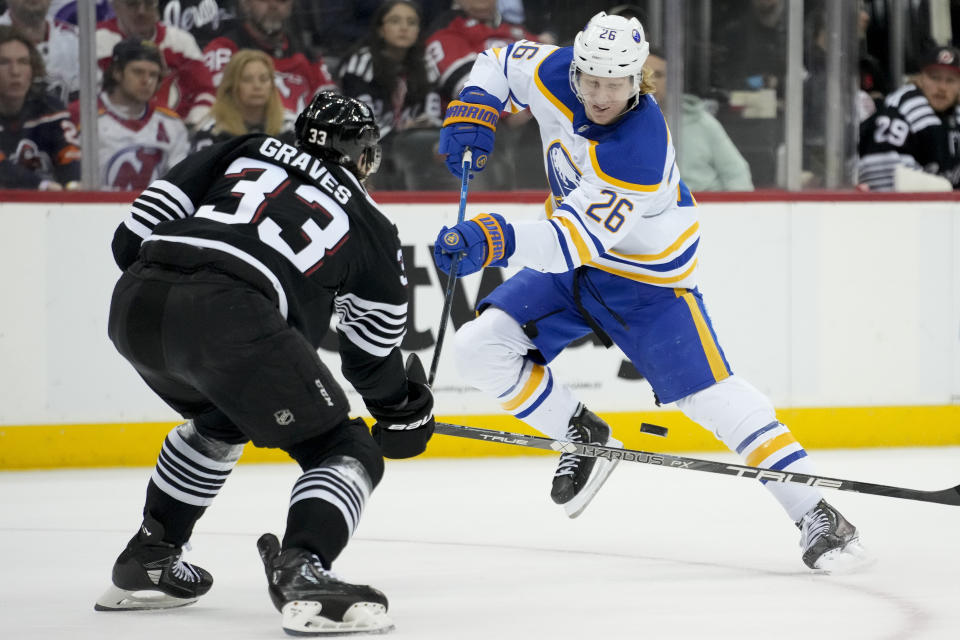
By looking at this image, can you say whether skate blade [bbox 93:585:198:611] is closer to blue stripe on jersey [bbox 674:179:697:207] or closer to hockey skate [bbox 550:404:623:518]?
hockey skate [bbox 550:404:623:518]

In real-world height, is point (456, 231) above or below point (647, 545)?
above

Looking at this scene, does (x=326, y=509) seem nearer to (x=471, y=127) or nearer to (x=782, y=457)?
(x=782, y=457)

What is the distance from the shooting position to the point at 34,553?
341 centimetres

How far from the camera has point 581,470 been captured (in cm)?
355

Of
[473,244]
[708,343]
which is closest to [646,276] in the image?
[708,343]

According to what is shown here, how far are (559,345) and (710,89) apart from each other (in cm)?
221

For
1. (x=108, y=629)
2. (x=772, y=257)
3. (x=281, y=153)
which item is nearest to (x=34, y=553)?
(x=108, y=629)

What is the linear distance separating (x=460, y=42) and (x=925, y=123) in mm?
A: 1900

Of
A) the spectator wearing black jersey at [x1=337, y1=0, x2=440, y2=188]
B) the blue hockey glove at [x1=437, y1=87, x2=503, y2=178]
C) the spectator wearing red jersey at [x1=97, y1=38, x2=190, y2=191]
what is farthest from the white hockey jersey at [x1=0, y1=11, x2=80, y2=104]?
the blue hockey glove at [x1=437, y1=87, x2=503, y2=178]

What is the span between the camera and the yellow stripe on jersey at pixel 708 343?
3285 millimetres

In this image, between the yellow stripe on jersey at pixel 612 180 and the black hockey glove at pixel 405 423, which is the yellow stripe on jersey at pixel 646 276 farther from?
the black hockey glove at pixel 405 423

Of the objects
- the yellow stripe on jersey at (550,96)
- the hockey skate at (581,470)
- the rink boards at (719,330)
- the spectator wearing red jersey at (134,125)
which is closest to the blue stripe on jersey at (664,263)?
the yellow stripe on jersey at (550,96)

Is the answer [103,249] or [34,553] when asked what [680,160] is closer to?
[103,249]

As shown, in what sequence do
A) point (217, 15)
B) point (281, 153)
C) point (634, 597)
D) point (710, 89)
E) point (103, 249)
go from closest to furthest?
point (281, 153) < point (634, 597) < point (103, 249) < point (217, 15) < point (710, 89)
